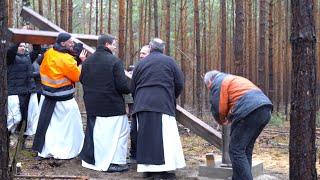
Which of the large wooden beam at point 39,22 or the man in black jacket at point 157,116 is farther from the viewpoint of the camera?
the large wooden beam at point 39,22

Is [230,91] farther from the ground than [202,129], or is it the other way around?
[230,91]

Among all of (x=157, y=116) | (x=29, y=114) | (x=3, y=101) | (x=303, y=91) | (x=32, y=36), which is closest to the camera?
(x=3, y=101)

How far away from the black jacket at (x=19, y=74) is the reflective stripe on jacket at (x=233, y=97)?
3.55 meters

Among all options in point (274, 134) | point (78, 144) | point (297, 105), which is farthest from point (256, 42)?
point (297, 105)

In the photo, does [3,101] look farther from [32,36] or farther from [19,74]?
[19,74]

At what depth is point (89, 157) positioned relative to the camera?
6.91 m

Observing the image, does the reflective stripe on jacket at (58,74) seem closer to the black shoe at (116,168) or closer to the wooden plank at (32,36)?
the wooden plank at (32,36)

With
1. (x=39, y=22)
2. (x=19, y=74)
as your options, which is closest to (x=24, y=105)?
(x=19, y=74)

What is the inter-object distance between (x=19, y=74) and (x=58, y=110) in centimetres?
93

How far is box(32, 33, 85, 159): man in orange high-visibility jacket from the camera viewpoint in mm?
7285

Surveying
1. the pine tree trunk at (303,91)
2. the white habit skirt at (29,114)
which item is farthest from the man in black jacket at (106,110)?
the pine tree trunk at (303,91)

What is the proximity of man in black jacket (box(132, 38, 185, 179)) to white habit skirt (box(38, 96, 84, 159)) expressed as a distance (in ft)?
4.63

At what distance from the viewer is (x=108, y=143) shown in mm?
6820

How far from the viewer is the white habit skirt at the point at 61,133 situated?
24.3 feet
